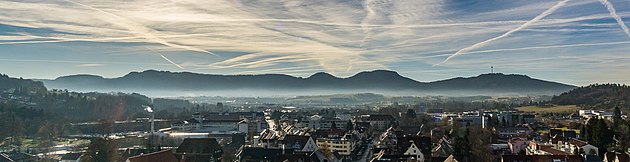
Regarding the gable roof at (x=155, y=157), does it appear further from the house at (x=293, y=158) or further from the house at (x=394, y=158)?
the house at (x=394, y=158)

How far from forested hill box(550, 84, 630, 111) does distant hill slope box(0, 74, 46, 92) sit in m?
96.5

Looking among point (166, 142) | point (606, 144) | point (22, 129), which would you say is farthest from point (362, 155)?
point (22, 129)

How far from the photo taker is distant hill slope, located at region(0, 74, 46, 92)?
99.6m

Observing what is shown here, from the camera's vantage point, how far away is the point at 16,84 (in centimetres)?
10581

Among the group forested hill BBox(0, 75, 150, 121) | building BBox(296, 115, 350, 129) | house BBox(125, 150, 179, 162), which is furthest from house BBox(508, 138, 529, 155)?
forested hill BBox(0, 75, 150, 121)

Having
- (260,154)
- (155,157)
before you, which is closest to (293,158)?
(260,154)

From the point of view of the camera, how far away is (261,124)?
6650cm

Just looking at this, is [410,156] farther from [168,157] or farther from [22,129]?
[22,129]

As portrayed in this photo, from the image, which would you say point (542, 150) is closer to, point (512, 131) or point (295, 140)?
point (295, 140)

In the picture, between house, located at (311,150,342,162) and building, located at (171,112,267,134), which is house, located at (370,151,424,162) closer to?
house, located at (311,150,342,162)

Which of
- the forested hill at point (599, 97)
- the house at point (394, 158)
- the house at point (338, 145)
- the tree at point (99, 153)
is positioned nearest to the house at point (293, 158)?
the house at point (394, 158)

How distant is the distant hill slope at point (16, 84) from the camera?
99.6 metres

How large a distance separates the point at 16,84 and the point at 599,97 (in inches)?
4363

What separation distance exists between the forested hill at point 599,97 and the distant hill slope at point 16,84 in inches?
3800
